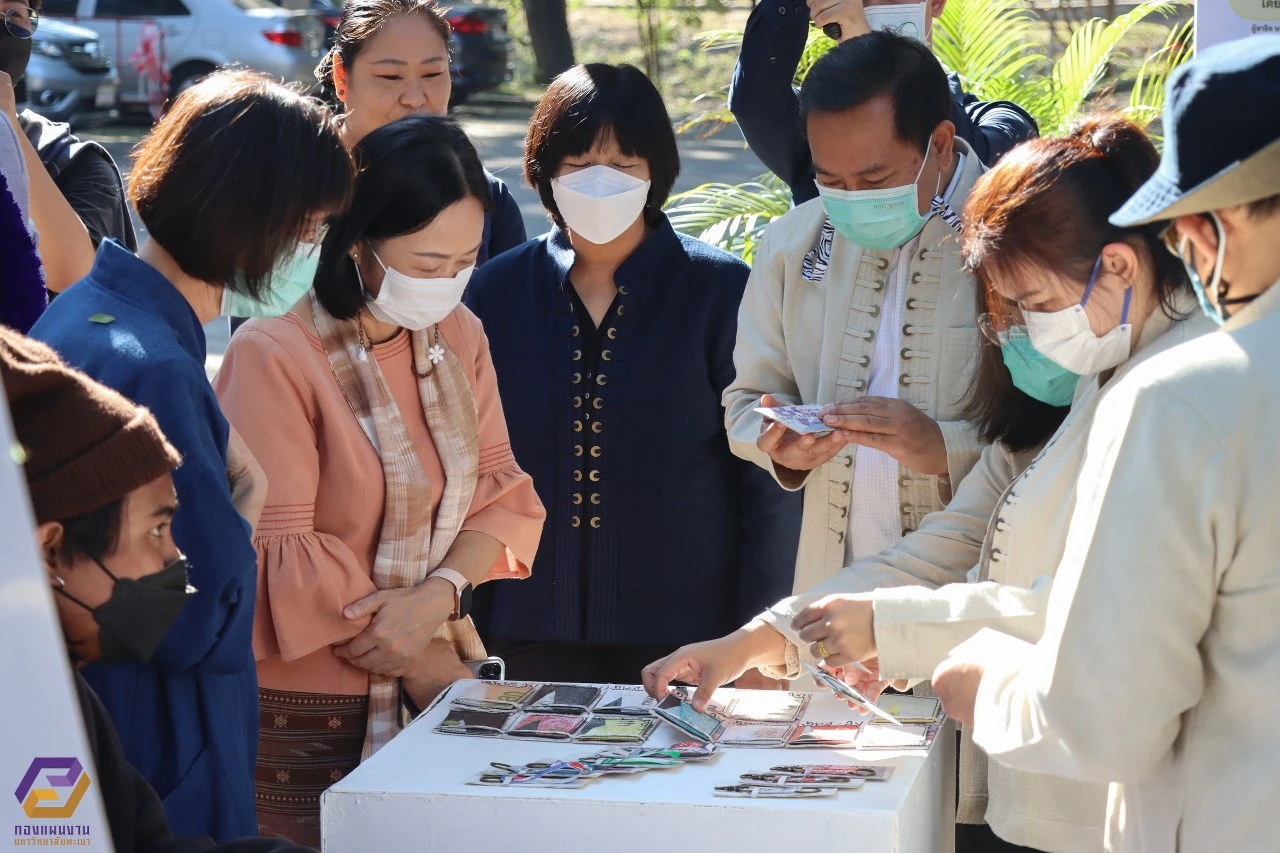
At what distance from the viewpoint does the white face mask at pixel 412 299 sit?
257 centimetres

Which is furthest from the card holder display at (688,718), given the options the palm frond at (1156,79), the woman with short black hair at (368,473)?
the palm frond at (1156,79)

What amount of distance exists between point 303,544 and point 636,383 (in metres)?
0.93

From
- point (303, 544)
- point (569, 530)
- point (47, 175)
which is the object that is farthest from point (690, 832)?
point (47, 175)

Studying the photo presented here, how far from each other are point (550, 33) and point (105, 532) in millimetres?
13357

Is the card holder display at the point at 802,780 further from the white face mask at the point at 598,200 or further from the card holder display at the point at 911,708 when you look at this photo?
A: the white face mask at the point at 598,200

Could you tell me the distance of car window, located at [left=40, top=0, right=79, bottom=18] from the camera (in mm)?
14250

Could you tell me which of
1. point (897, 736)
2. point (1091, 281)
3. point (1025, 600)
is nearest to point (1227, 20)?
point (1091, 281)

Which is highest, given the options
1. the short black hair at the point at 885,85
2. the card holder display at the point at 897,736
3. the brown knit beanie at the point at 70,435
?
the short black hair at the point at 885,85

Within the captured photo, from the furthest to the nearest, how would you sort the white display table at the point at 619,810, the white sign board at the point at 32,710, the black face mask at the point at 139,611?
the white display table at the point at 619,810, the black face mask at the point at 139,611, the white sign board at the point at 32,710

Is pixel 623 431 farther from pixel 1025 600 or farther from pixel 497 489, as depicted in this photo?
pixel 1025 600

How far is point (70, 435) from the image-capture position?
A: 163cm

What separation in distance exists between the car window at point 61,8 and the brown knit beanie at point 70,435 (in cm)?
1395

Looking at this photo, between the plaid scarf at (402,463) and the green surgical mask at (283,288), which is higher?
the green surgical mask at (283,288)

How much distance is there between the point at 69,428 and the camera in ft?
5.35
